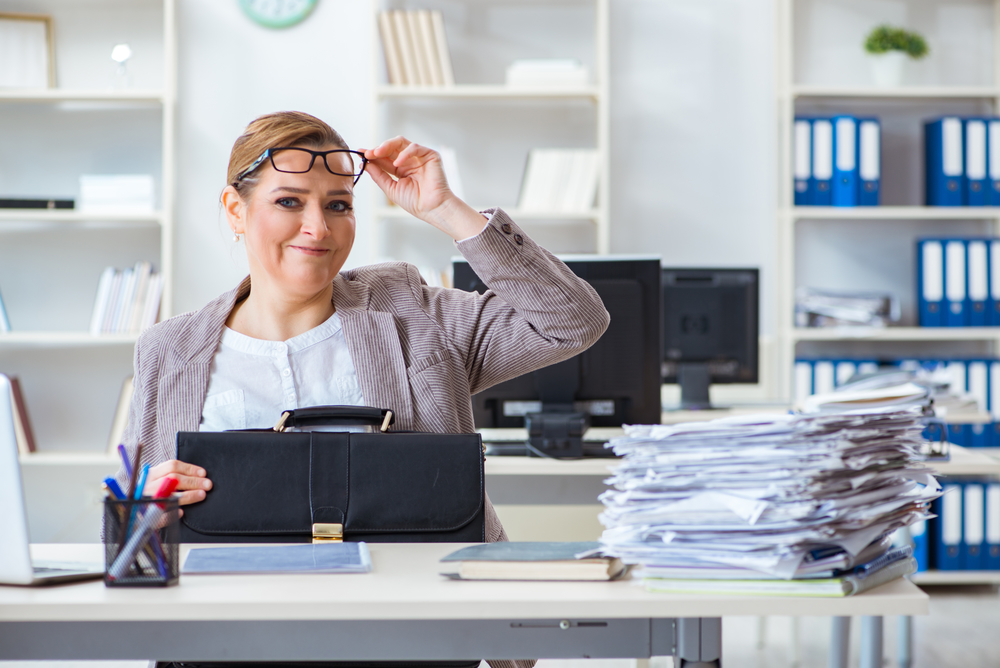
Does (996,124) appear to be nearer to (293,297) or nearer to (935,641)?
(935,641)

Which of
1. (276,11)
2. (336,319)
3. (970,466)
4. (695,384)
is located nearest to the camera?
(336,319)

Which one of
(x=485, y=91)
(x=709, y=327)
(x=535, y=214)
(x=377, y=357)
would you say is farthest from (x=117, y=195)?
(x=377, y=357)

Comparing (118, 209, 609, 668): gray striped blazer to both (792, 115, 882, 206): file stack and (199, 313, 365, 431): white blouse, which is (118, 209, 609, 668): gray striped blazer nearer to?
(199, 313, 365, 431): white blouse

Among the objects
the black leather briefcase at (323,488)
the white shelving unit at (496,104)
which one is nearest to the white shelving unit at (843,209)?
the white shelving unit at (496,104)

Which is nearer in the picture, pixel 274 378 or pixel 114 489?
pixel 114 489

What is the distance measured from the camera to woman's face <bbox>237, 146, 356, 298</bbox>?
1.37 m

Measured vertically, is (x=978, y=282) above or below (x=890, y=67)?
below

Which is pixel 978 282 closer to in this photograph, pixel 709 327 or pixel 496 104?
pixel 709 327

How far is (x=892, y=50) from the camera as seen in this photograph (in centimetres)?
357

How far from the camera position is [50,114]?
360cm

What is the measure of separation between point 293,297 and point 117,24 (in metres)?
2.78

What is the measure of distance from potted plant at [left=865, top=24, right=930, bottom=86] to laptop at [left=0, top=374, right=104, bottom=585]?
358cm

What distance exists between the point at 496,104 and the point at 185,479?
2855 mm

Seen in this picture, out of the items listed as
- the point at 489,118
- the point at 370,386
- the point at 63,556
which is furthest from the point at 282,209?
the point at 489,118
